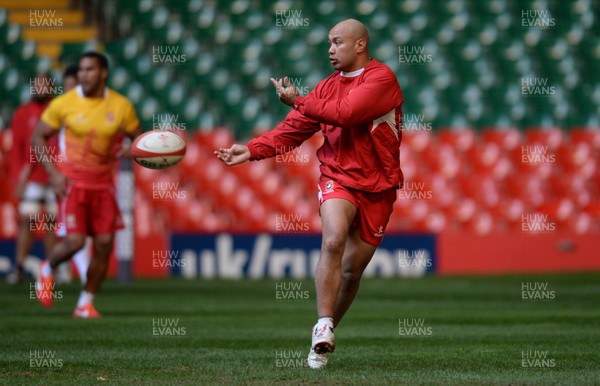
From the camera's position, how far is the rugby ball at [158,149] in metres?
8.45

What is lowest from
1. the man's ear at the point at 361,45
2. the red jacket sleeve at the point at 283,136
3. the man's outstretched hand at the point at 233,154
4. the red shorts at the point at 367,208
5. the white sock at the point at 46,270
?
the white sock at the point at 46,270

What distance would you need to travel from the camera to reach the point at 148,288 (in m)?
15.0

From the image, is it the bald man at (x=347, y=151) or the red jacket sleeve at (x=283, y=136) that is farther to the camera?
the red jacket sleeve at (x=283, y=136)

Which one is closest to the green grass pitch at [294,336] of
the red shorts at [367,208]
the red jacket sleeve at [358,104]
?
the red shorts at [367,208]

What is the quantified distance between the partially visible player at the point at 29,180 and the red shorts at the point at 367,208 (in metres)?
8.10

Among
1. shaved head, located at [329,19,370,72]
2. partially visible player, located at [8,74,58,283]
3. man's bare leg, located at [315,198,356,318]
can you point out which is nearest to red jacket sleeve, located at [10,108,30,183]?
partially visible player, located at [8,74,58,283]

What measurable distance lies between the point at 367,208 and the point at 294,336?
230 cm

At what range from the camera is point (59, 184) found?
1062 cm

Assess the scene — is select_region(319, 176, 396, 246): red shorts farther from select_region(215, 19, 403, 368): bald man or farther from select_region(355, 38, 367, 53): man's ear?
select_region(355, 38, 367, 53): man's ear

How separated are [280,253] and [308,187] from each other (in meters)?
2.19

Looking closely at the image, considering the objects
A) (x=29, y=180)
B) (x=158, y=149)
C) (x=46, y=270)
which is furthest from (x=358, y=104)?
(x=29, y=180)

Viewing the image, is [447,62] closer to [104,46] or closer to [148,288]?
[104,46]

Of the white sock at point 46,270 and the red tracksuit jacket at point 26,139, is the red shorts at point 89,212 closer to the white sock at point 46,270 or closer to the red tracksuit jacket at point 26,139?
the white sock at point 46,270

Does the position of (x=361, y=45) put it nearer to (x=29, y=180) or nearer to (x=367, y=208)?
(x=367, y=208)
